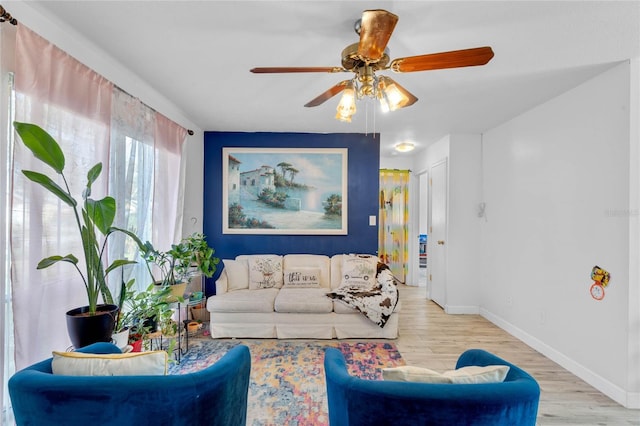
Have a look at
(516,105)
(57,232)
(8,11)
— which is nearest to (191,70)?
(8,11)

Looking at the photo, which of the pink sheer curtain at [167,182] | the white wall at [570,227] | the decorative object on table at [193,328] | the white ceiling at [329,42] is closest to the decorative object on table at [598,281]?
the white wall at [570,227]

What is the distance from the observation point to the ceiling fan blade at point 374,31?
3.84 feet

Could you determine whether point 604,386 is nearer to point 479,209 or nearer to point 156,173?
point 479,209

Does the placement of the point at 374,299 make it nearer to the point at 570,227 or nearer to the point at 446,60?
the point at 570,227

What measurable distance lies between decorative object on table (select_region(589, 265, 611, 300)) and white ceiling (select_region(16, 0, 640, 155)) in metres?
1.58

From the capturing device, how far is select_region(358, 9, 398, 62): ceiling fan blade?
46.0 inches

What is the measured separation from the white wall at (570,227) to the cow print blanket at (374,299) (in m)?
1.45

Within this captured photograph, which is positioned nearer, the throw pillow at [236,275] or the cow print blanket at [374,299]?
the cow print blanket at [374,299]

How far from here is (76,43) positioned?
6.08 ft

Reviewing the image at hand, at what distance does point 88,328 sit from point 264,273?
80.4 inches

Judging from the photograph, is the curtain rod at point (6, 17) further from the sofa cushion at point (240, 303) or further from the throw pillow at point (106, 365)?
the sofa cushion at point (240, 303)

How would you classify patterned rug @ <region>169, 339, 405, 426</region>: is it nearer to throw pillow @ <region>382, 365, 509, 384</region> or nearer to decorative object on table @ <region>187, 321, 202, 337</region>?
decorative object on table @ <region>187, 321, 202, 337</region>

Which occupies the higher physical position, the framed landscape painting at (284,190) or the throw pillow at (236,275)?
the framed landscape painting at (284,190)

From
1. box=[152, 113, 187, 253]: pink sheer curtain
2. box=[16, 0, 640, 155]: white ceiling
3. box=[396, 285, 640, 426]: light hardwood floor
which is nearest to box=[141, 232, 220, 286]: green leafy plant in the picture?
box=[152, 113, 187, 253]: pink sheer curtain
